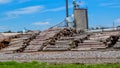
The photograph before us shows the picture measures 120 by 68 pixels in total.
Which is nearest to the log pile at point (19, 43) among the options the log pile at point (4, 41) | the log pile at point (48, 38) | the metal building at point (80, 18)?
the log pile at point (4, 41)

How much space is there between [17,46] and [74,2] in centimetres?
1313

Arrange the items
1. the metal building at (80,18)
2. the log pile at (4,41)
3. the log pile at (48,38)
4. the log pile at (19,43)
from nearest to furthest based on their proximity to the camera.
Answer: the log pile at (48,38)
the log pile at (19,43)
the log pile at (4,41)
the metal building at (80,18)

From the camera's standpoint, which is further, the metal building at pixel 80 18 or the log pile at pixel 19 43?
the metal building at pixel 80 18

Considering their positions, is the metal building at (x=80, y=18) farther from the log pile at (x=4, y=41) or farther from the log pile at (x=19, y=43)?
the log pile at (x=4, y=41)

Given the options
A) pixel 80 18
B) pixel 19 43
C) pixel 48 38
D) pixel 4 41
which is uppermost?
pixel 80 18

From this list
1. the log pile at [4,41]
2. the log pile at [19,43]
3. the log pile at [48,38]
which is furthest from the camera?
the log pile at [4,41]

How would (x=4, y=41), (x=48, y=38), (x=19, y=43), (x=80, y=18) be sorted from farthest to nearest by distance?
1. (x=80, y=18)
2. (x=4, y=41)
3. (x=19, y=43)
4. (x=48, y=38)

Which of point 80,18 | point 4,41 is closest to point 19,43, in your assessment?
point 4,41

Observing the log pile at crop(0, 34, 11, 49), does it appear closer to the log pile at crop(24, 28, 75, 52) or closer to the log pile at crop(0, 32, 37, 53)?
the log pile at crop(0, 32, 37, 53)

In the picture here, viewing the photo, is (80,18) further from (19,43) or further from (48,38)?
(19,43)

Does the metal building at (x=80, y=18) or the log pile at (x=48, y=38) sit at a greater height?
the metal building at (x=80, y=18)

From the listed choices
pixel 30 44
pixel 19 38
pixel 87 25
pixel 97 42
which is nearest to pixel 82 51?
pixel 97 42

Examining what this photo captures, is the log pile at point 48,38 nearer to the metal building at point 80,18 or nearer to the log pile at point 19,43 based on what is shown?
the log pile at point 19,43

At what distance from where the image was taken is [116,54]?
31.7 metres
